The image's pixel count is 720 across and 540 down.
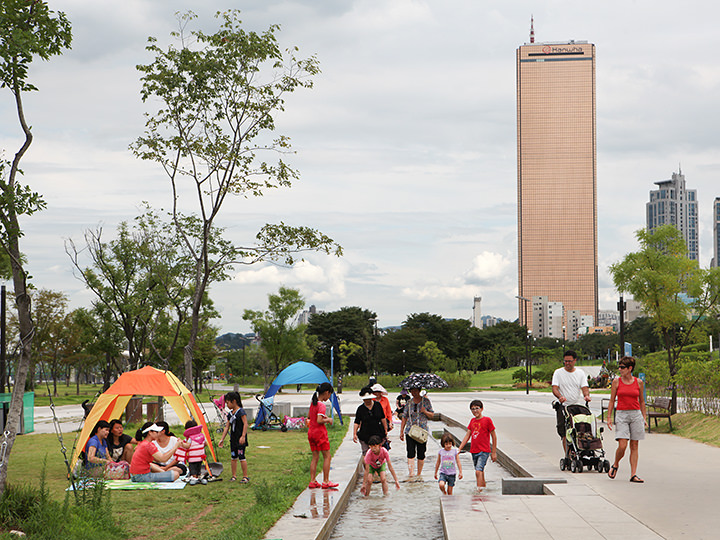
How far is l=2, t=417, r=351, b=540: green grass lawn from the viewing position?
8477mm

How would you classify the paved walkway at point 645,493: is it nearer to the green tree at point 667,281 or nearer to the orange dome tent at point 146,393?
the orange dome tent at point 146,393

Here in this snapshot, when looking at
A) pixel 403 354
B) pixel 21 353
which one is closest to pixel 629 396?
pixel 21 353

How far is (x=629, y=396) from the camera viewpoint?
36.3 feet

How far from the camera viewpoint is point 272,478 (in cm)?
1279

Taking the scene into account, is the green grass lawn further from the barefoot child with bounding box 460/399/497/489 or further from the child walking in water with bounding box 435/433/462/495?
the barefoot child with bounding box 460/399/497/489

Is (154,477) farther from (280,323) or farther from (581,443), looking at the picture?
(280,323)

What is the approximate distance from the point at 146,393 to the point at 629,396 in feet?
27.6

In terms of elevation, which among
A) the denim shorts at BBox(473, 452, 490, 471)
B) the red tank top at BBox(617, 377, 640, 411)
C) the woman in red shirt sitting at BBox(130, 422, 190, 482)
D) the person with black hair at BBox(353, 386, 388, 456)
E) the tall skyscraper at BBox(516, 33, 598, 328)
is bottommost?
the woman in red shirt sitting at BBox(130, 422, 190, 482)

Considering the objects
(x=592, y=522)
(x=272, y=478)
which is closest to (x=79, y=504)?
(x=272, y=478)

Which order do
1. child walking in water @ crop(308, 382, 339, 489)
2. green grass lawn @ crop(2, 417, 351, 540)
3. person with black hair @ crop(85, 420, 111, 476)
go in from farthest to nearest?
person with black hair @ crop(85, 420, 111, 476) < child walking in water @ crop(308, 382, 339, 489) < green grass lawn @ crop(2, 417, 351, 540)

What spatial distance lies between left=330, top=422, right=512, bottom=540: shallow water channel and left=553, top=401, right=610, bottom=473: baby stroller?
1.25 meters

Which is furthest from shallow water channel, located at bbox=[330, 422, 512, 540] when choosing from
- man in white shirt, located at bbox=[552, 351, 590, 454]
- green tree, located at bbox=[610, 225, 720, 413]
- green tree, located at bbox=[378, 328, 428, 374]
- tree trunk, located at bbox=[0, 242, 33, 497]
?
green tree, located at bbox=[378, 328, 428, 374]

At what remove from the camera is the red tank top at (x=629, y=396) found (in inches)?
434

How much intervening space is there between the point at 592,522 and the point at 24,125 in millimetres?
8640
